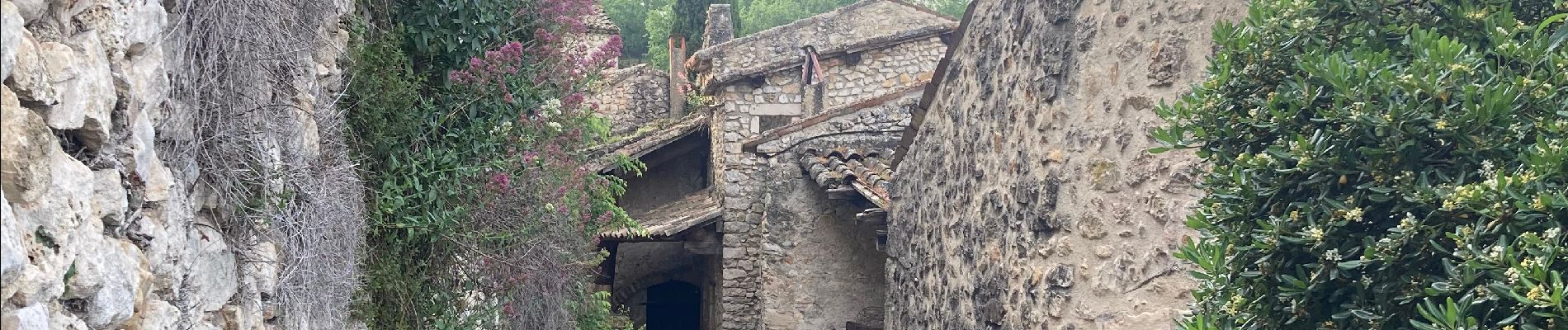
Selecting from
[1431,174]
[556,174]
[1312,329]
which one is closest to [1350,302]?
[1312,329]

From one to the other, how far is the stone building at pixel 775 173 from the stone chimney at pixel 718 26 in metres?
0.11

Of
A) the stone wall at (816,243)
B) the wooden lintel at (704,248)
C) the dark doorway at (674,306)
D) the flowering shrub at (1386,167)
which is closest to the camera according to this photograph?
the flowering shrub at (1386,167)

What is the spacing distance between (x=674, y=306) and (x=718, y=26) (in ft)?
13.2

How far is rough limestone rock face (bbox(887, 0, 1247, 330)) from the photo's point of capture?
4133 mm

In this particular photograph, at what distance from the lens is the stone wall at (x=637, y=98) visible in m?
17.5

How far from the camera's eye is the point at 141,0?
2.51m

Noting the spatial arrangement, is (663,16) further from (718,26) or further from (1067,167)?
(1067,167)

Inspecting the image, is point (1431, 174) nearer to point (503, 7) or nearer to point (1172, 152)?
point (1172, 152)

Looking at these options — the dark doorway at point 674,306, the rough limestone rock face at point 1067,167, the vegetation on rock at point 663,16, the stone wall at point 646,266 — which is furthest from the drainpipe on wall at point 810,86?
the vegetation on rock at point 663,16

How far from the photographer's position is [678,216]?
43.4 ft

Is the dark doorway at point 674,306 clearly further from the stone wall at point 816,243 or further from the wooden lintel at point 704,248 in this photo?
the stone wall at point 816,243

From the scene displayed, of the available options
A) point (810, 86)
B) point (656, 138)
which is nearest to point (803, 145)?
A: point (810, 86)

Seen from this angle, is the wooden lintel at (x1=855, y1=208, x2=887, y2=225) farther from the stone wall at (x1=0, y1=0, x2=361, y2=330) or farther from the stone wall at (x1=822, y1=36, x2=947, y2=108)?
the stone wall at (x1=0, y1=0, x2=361, y2=330)

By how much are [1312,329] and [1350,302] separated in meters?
0.11
